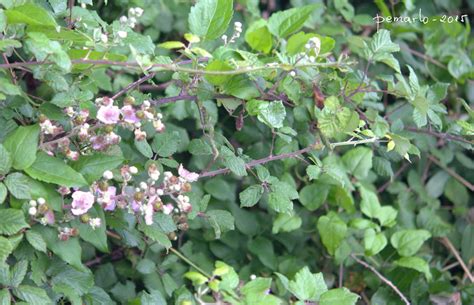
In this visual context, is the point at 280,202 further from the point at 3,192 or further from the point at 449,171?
the point at 449,171

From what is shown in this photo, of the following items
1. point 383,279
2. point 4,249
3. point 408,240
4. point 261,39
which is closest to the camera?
point 4,249

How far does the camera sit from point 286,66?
1172mm

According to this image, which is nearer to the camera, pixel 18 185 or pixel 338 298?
pixel 18 185

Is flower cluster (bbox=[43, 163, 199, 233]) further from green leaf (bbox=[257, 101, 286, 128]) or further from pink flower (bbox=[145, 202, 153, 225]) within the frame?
green leaf (bbox=[257, 101, 286, 128])

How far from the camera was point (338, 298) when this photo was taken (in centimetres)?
125

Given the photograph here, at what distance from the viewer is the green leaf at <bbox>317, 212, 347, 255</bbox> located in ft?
5.38

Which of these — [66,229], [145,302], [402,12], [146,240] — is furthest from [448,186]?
[66,229]

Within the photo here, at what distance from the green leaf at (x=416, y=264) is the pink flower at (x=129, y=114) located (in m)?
0.78

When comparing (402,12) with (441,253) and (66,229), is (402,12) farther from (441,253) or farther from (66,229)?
(66,229)

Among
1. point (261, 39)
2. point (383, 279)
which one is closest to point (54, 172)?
point (261, 39)

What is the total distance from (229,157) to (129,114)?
23cm

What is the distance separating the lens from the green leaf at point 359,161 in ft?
5.69

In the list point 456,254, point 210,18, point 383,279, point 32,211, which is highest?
point 210,18

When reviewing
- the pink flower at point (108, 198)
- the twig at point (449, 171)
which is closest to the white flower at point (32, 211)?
the pink flower at point (108, 198)
